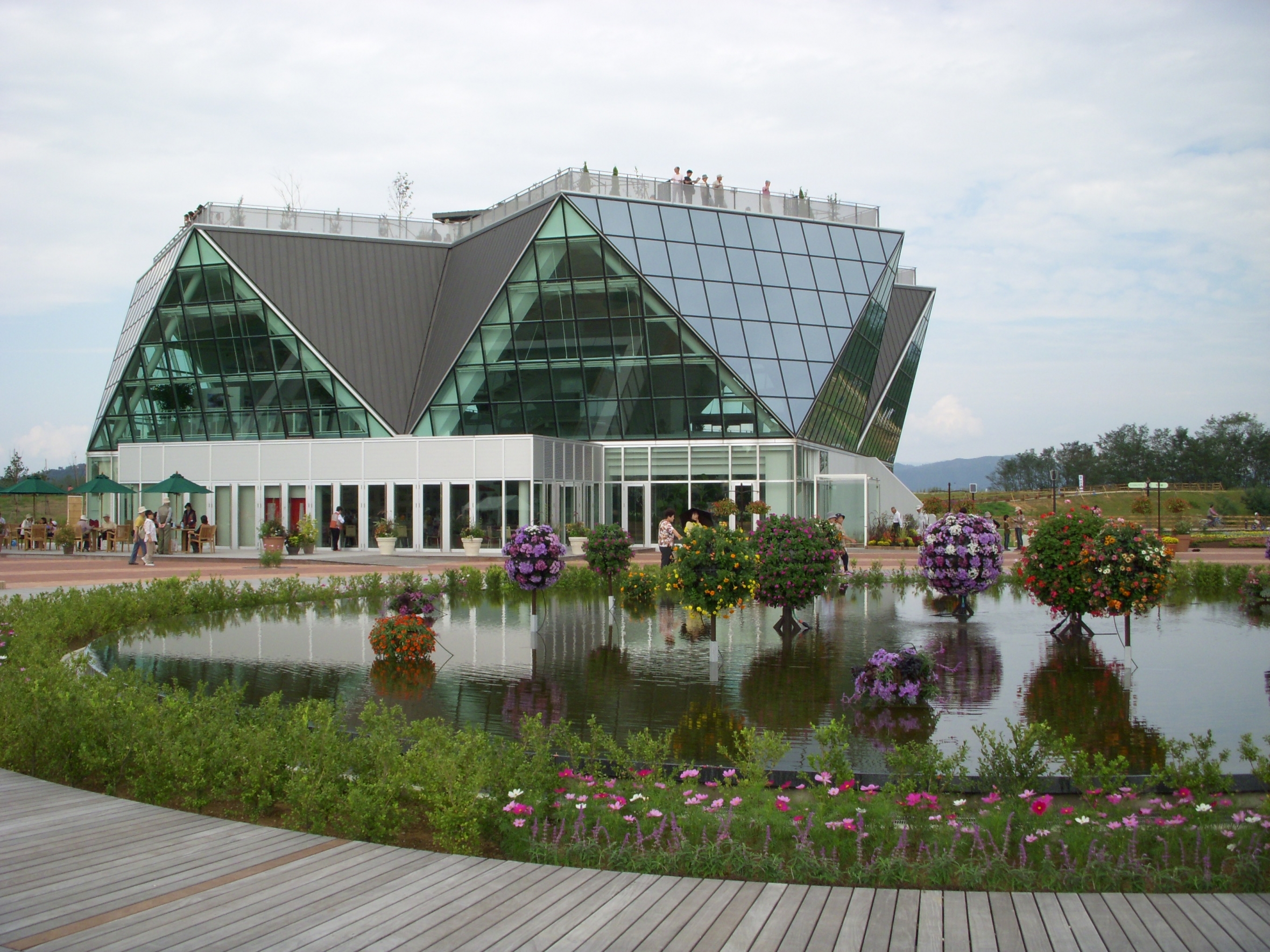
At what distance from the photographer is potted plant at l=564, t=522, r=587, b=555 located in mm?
A: 37125

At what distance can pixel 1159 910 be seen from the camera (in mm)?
5371

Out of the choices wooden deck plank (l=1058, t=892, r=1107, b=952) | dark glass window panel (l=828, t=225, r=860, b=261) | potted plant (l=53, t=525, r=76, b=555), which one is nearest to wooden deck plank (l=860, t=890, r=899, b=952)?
wooden deck plank (l=1058, t=892, r=1107, b=952)

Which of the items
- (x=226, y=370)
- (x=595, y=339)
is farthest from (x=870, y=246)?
(x=226, y=370)

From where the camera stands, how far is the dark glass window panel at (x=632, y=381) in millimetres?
41094

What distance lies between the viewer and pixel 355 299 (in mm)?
44562

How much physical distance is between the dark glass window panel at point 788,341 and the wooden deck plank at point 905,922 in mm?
35678

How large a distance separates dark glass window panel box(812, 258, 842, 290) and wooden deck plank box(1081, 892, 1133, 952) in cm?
3930

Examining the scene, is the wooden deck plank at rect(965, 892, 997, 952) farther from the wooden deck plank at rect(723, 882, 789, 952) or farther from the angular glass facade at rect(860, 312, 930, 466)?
the angular glass facade at rect(860, 312, 930, 466)

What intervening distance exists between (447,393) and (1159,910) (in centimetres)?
3925

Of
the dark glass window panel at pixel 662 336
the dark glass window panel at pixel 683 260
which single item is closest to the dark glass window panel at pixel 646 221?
the dark glass window panel at pixel 683 260

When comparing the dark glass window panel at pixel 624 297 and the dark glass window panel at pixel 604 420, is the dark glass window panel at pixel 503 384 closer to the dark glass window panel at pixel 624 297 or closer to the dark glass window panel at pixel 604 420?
the dark glass window panel at pixel 604 420

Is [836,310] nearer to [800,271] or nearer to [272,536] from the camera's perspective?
[800,271]

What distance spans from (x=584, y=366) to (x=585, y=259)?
169 inches

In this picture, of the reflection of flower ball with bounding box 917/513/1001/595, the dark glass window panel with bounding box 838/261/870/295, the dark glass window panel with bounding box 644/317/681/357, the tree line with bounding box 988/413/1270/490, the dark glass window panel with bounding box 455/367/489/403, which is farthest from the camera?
the tree line with bounding box 988/413/1270/490
